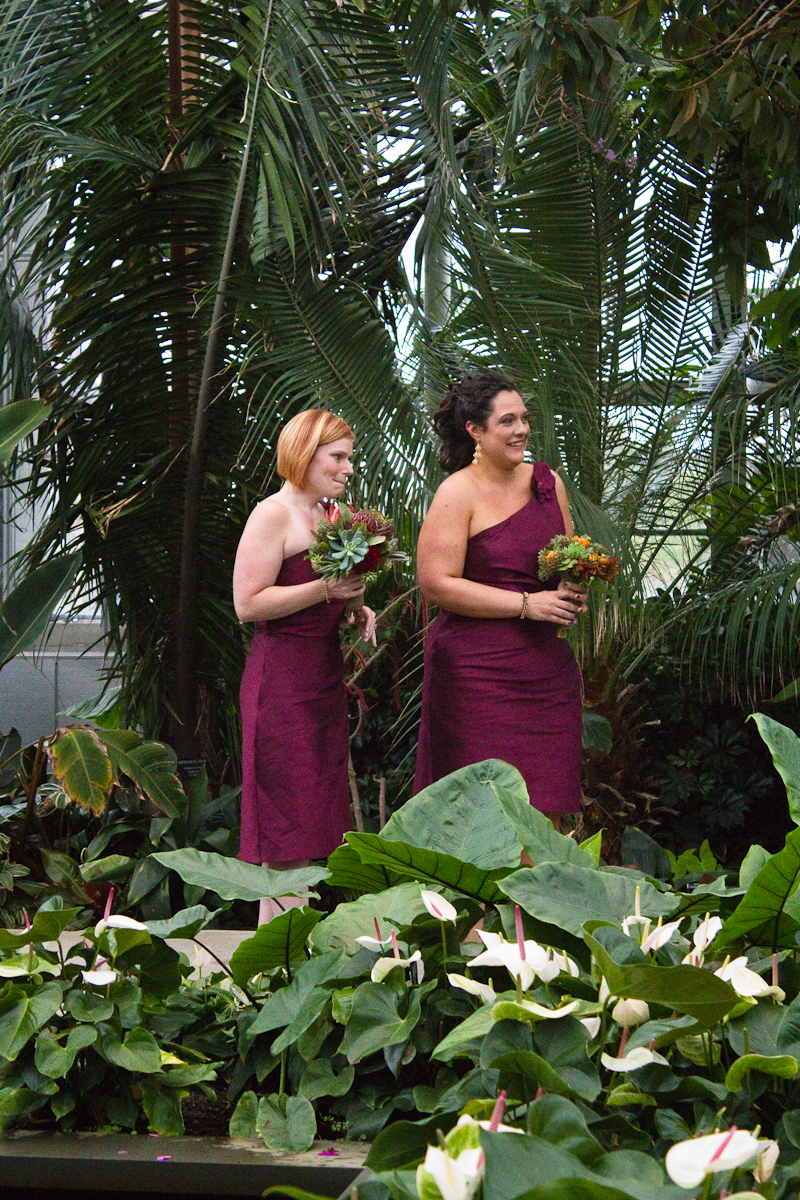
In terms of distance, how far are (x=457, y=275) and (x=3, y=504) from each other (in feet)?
11.6

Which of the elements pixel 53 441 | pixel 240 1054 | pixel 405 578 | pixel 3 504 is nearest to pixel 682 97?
pixel 405 578

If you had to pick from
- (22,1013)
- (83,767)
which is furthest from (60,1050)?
(83,767)

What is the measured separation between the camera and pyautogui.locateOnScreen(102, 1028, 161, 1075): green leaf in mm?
1503

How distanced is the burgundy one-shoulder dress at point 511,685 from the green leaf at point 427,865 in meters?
1.91

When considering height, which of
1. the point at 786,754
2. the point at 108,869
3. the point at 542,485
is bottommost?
the point at 108,869

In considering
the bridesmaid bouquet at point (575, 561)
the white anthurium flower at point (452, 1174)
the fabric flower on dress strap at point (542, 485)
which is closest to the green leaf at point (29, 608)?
the fabric flower on dress strap at point (542, 485)

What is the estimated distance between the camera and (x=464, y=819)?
172cm

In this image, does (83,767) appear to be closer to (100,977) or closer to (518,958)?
(100,977)

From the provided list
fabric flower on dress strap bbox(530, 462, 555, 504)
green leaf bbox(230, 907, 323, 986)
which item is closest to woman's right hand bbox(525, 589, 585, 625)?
fabric flower on dress strap bbox(530, 462, 555, 504)

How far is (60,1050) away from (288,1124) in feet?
0.98

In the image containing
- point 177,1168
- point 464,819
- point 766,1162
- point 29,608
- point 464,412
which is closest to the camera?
point 766,1162

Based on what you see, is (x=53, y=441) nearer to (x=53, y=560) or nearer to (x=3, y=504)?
(x=53, y=560)

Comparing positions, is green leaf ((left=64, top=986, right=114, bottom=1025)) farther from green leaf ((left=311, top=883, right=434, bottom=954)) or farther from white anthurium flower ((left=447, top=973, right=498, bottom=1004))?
white anthurium flower ((left=447, top=973, right=498, bottom=1004))

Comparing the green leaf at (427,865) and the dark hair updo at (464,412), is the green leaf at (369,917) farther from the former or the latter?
the dark hair updo at (464,412)
